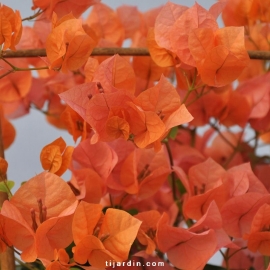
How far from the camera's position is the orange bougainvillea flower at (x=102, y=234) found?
42cm

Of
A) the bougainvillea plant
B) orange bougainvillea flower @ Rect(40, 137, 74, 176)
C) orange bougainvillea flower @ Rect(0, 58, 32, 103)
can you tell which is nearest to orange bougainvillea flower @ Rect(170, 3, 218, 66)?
the bougainvillea plant

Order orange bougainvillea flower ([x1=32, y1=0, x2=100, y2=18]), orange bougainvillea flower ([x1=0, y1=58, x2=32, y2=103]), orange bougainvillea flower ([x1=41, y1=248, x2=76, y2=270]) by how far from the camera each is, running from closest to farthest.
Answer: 1. orange bougainvillea flower ([x1=41, y1=248, x2=76, y2=270])
2. orange bougainvillea flower ([x1=32, y1=0, x2=100, y2=18])
3. orange bougainvillea flower ([x1=0, y1=58, x2=32, y2=103])

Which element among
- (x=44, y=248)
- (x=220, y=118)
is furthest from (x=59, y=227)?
(x=220, y=118)

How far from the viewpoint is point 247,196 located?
1.67ft

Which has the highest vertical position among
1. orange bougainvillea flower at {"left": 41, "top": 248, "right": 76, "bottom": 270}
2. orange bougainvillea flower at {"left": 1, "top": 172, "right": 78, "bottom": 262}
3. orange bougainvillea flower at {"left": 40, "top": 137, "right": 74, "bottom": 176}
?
orange bougainvillea flower at {"left": 40, "top": 137, "right": 74, "bottom": 176}

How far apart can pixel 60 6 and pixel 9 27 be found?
0.09m

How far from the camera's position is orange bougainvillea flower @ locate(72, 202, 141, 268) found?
1.38 ft

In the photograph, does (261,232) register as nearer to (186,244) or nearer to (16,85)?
(186,244)

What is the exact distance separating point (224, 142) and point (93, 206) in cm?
41

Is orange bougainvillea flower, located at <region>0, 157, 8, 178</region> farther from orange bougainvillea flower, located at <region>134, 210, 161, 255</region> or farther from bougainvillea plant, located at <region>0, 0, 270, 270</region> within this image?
orange bougainvillea flower, located at <region>134, 210, 161, 255</region>

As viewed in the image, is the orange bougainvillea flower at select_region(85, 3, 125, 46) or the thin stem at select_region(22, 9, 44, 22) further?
the orange bougainvillea flower at select_region(85, 3, 125, 46)

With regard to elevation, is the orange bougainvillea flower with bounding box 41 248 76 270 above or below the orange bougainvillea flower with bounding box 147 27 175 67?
below

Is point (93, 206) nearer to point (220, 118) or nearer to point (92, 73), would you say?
point (92, 73)

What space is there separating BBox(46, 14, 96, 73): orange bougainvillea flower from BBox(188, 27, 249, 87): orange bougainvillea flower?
7 centimetres
